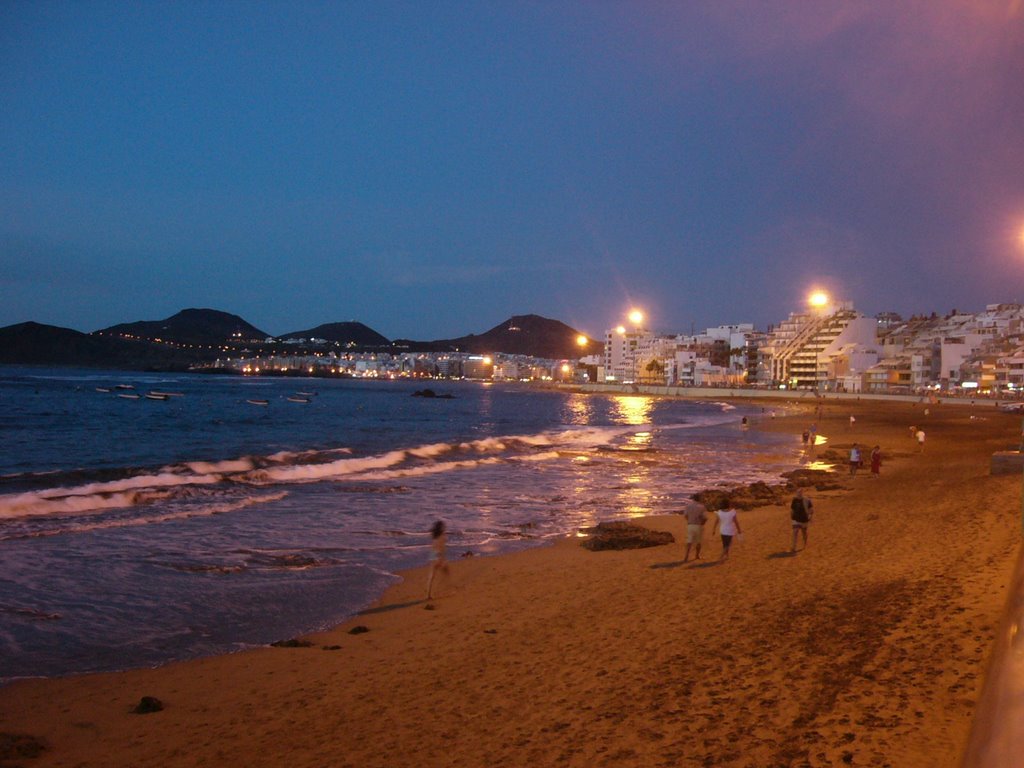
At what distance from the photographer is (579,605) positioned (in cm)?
1009

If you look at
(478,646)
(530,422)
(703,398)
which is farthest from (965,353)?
(478,646)

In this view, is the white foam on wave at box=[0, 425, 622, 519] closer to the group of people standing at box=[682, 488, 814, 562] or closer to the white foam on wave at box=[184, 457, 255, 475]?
the white foam on wave at box=[184, 457, 255, 475]

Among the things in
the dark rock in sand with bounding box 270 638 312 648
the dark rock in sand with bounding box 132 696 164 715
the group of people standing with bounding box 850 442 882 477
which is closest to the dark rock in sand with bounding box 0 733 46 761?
the dark rock in sand with bounding box 132 696 164 715

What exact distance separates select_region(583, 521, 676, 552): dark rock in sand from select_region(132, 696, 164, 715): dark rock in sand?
334 inches

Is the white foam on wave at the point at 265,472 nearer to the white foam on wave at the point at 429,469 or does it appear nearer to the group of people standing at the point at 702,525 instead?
the white foam on wave at the point at 429,469

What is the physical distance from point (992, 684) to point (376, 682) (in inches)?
218

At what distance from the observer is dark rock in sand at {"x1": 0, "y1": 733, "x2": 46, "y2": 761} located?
588 cm

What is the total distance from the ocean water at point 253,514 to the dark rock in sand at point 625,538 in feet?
4.40

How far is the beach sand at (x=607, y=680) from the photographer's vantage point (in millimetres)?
5480

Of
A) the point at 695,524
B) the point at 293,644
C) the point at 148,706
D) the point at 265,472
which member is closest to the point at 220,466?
the point at 265,472

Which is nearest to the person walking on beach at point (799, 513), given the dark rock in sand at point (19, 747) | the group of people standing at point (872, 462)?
the dark rock in sand at point (19, 747)

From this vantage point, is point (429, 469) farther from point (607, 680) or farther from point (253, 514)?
point (607, 680)

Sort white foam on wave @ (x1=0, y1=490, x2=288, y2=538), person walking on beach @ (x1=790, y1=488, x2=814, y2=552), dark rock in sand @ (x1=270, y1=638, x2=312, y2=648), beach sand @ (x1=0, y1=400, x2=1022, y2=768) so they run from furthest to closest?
white foam on wave @ (x1=0, y1=490, x2=288, y2=538), person walking on beach @ (x1=790, y1=488, x2=814, y2=552), dark rock in sand @ (x1=270, y1=638, x2=312, y2=648), beach sand @ (x1=0, y1=400, x2=1022, y2=768)

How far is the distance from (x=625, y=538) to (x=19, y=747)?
33.4ft
